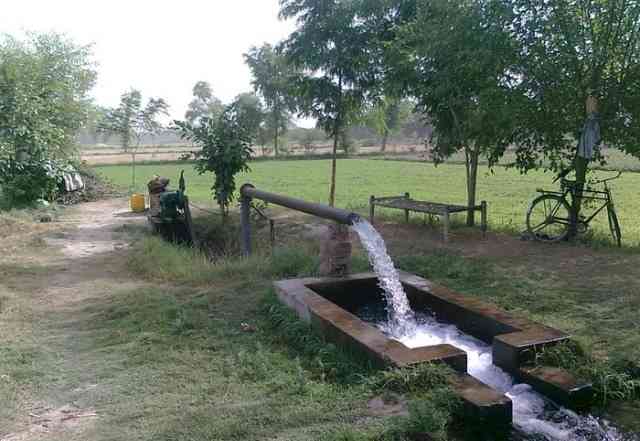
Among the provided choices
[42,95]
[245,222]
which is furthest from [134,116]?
[245,222]

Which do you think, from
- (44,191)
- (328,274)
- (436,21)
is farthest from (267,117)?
(328,274)

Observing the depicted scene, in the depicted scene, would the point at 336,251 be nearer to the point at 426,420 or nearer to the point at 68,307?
the point at 68,307

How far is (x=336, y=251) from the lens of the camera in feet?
19.3

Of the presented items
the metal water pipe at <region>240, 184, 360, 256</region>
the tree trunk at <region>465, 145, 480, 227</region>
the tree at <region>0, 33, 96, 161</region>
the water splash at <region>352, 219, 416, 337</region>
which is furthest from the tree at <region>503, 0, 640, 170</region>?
the tree at <region>0, 33, 96, 161</region>

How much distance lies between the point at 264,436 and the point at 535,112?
23.0 ft

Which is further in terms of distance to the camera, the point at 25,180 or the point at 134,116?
the point at 134,116

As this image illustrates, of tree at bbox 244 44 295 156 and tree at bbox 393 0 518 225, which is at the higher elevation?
tree at bbox 244 44 295 156

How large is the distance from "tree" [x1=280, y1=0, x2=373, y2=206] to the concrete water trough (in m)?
7.50

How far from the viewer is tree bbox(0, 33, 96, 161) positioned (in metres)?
13.8

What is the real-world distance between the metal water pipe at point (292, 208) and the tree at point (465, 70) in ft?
11.5

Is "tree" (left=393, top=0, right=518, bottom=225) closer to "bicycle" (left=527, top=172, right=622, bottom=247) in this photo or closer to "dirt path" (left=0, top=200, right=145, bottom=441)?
"bicycle" (left=527, top=172, right=622, bottom=247)

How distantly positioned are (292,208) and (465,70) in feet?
14.0

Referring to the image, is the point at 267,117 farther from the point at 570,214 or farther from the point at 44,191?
the point at 570,214

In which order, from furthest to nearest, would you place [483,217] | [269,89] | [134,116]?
[269,89]
[134,116]
[483,217]
